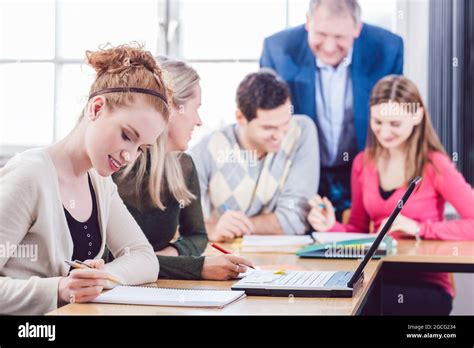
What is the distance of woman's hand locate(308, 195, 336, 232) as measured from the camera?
3.33 metres

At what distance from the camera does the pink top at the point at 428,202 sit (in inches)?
121

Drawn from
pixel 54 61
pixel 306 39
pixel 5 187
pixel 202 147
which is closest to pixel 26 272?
pixel 5 187

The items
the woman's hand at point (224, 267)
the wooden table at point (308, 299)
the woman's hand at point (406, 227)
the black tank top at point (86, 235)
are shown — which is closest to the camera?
the wooden table at point (308, 299)

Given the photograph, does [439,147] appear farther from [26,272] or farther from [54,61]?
[26,272]

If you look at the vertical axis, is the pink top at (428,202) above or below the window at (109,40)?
below

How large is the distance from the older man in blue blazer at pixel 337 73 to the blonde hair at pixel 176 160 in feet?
2.84

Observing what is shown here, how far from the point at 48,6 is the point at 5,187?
1445mm

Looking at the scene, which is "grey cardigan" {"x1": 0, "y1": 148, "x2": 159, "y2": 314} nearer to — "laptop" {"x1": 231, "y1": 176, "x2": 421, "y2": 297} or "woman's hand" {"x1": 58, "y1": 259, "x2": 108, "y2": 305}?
"woman's hand" {"x1": 58, "y1": 259, "x2": 108, "y2": 305}

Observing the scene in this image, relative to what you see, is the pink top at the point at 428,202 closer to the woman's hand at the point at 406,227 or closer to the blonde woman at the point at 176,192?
the woman's hand at the point at 406,227

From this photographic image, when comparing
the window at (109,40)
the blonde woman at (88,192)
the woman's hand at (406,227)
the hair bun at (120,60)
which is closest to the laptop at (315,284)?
the blonde woman at (88,192)

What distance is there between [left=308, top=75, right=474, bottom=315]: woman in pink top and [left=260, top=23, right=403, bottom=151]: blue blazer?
0.04m

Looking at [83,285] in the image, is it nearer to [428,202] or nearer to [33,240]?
[33,240]

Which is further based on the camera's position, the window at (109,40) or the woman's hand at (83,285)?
the window at (109,40)

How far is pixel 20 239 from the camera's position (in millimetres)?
1636
